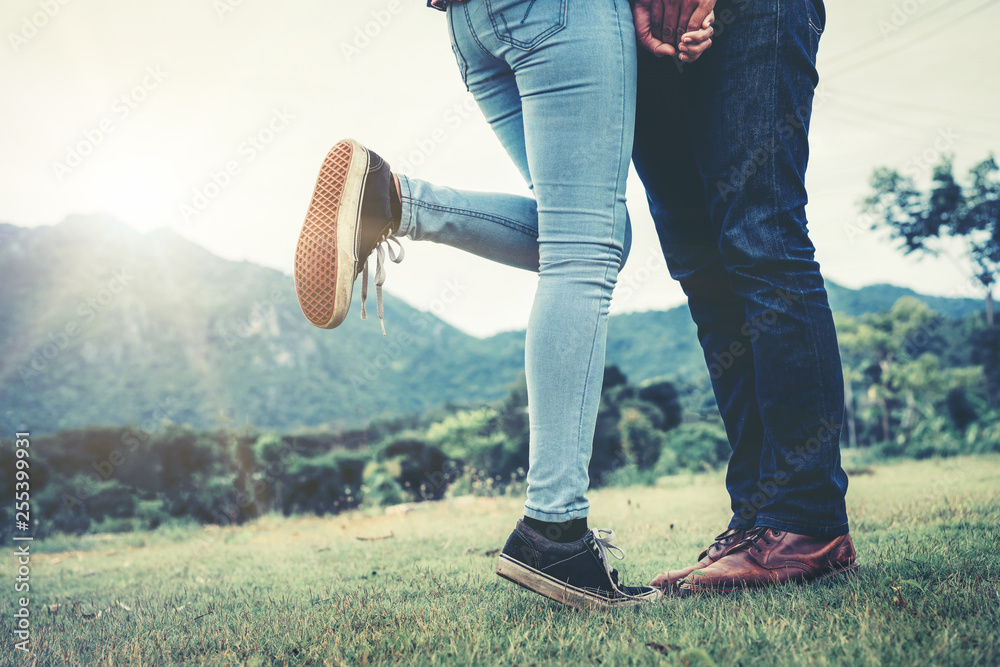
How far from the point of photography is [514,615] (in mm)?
1294

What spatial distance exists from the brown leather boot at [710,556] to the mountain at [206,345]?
17541 millimetres

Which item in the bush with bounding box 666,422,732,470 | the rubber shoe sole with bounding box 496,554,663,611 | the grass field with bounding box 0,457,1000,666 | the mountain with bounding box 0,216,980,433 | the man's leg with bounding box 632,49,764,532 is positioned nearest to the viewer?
the grass field with bounding box 0,457,1000,666

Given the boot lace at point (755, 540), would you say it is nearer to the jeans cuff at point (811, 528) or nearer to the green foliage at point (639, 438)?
the jeans cuff at point (811, 528)

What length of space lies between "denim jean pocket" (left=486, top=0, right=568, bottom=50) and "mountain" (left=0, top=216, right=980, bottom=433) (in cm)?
1807

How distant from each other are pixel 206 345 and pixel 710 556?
52.2 meters

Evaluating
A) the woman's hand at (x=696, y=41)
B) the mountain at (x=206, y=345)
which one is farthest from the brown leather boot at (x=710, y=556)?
the mountain at (x=206, y=345)

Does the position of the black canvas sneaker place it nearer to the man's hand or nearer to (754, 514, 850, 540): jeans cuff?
(754, 514, 850, 540): jeans cuff

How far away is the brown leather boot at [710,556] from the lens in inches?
58.2

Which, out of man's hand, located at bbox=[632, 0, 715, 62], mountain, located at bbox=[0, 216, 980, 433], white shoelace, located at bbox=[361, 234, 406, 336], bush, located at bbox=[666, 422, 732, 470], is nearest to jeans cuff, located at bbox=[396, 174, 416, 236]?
white shoelace, located at bbox=[361, 234, 406, 336]

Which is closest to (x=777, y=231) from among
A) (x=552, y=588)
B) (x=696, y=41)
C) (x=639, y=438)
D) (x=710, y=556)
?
(x=696, y=41)

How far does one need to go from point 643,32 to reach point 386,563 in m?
2.07

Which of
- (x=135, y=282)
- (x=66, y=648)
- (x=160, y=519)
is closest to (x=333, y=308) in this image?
(x=66, y=648)

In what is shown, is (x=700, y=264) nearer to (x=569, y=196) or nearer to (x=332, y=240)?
(x=569, y=196)

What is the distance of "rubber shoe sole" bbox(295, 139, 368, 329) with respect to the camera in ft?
4.75
